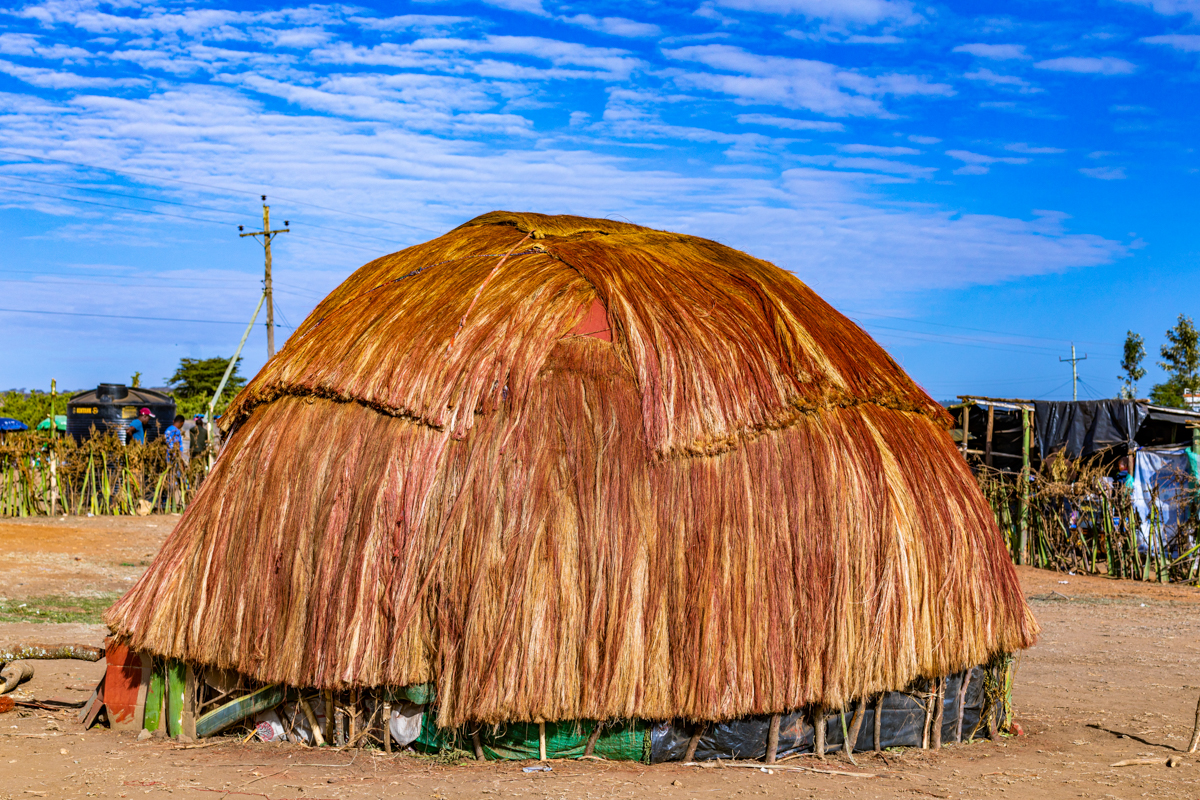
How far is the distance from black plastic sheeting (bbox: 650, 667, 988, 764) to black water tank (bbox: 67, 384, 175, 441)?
932 inches

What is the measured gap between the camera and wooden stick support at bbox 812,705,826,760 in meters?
5.61

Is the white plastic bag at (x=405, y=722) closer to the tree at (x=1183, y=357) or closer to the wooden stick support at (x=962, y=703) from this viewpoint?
the wooden stick support at (x=962, y=703)

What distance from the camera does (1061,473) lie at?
15375 millimetres

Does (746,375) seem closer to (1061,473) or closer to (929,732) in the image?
(929,732)

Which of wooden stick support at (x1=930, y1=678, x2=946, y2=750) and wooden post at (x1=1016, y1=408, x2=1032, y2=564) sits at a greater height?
wooden post at (x1=1016, y1=408, x2=1032, y2=564)

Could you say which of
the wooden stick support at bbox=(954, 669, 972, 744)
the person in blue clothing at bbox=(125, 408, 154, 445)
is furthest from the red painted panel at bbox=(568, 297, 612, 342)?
the person in blue clothing at bbox=(125, 408, 154, 445)

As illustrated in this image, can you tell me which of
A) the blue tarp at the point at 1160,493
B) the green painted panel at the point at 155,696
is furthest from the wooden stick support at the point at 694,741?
the blue tarp at the point at 1160,493

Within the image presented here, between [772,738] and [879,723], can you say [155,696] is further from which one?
[879,723]

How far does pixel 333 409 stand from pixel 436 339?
0.77 meters

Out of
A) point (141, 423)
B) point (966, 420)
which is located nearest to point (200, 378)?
point (141, 423)

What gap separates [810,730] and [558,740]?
150 centimetres

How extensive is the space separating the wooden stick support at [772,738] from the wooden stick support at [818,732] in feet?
0.87

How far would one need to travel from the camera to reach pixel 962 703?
616 centimetres

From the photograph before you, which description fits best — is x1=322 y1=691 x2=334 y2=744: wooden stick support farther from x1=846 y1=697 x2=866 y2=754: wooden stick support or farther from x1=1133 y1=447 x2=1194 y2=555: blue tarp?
x1=1133 y1=447 x2=1194 y2=555: blue tarp
